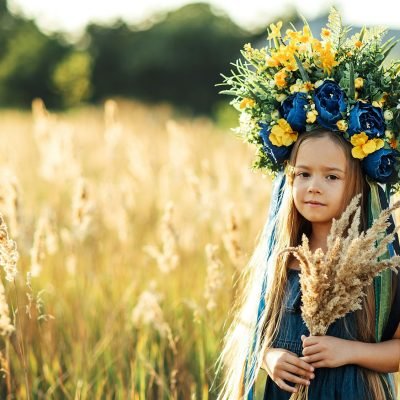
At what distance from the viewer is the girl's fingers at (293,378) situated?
1.93 metres

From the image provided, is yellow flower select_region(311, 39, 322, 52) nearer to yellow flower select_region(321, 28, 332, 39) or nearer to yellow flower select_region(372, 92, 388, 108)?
yellow flower select_region(321, 28, 332, 39)

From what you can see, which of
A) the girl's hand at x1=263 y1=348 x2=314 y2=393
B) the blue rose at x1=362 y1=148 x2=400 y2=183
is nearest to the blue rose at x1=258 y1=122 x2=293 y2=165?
the blue rose at x1=362 y1=148 x2=400 y2=183

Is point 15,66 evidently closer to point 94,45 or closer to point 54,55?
point 54,55

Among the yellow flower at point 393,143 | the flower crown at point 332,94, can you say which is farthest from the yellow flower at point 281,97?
the yellow flower at point 393,143

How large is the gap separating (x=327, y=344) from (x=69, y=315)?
74.4 inches

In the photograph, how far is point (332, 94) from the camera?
2146mm

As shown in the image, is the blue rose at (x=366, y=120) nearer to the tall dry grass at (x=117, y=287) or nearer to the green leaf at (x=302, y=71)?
the green leaf at (x=302, y=71)

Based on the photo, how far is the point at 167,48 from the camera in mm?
39344

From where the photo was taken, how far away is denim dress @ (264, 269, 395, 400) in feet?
6.64

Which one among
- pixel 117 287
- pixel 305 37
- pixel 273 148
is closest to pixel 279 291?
pixel 273 148

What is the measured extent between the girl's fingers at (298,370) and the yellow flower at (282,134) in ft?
2.11

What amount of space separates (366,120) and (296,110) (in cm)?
20

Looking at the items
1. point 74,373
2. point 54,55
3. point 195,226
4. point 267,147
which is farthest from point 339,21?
point 54,55

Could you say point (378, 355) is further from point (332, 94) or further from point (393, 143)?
point (332, 94)
